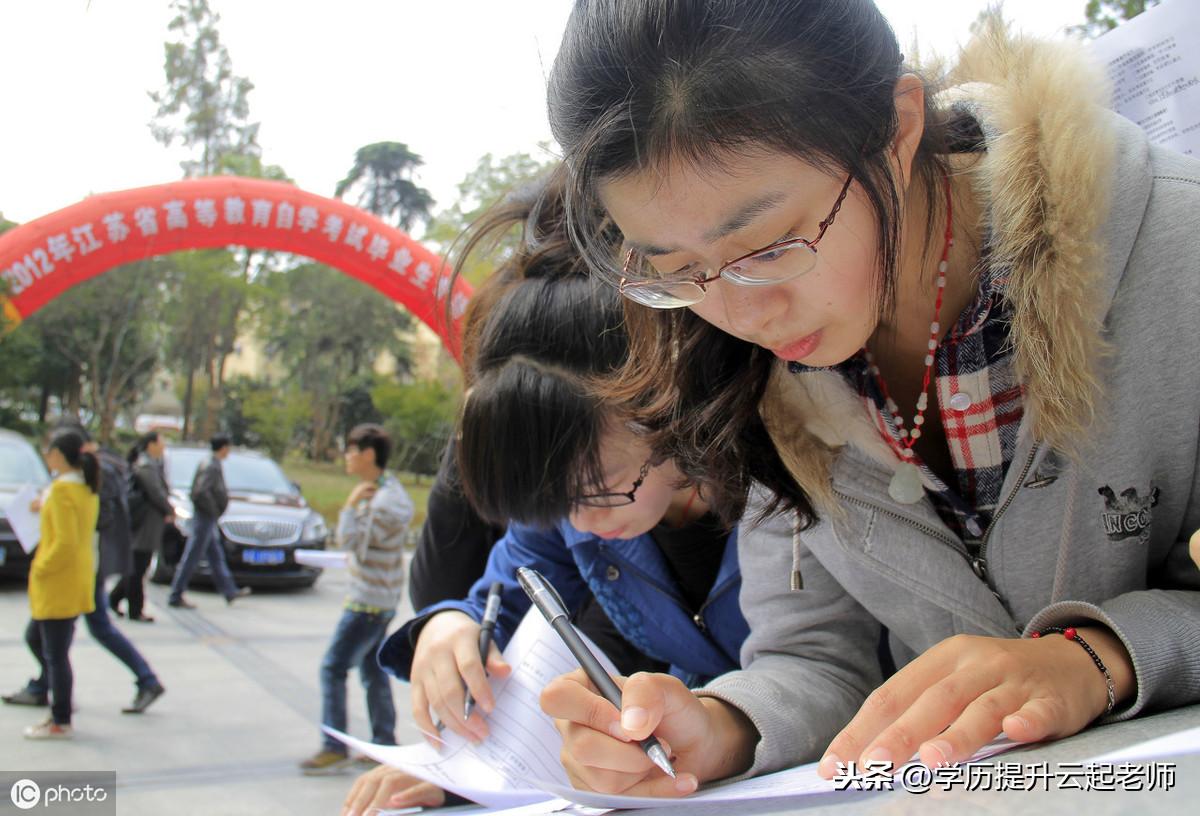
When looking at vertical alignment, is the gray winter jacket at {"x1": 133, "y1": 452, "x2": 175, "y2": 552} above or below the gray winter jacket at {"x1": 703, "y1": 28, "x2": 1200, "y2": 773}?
below

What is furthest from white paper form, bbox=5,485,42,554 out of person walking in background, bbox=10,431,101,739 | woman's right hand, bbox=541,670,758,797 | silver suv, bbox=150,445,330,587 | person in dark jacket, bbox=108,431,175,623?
woman's right hand, bbox=541,670,758,797

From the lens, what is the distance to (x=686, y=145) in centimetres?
81

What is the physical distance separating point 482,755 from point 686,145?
29.9 inches

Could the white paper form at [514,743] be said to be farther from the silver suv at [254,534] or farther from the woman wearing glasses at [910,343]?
the silver suv at [254,534]

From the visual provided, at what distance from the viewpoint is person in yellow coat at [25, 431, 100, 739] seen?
12.4 feet

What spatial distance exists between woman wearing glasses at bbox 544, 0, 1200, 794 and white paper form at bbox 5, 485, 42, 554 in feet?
13.2

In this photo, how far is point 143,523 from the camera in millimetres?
6273

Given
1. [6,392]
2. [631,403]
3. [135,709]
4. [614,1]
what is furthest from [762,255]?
[6,392]

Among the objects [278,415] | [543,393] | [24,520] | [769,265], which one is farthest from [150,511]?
[278,415]

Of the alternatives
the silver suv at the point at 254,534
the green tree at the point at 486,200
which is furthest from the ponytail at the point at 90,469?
the silver suv at the point at 254,534

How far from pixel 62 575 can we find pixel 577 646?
142 inches

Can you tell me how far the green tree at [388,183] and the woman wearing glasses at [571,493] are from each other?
25.1m

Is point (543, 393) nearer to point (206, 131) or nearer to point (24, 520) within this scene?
point (24, 520)

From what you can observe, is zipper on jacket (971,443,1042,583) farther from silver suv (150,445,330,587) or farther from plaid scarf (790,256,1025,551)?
silver suv (150,445,330,587)
